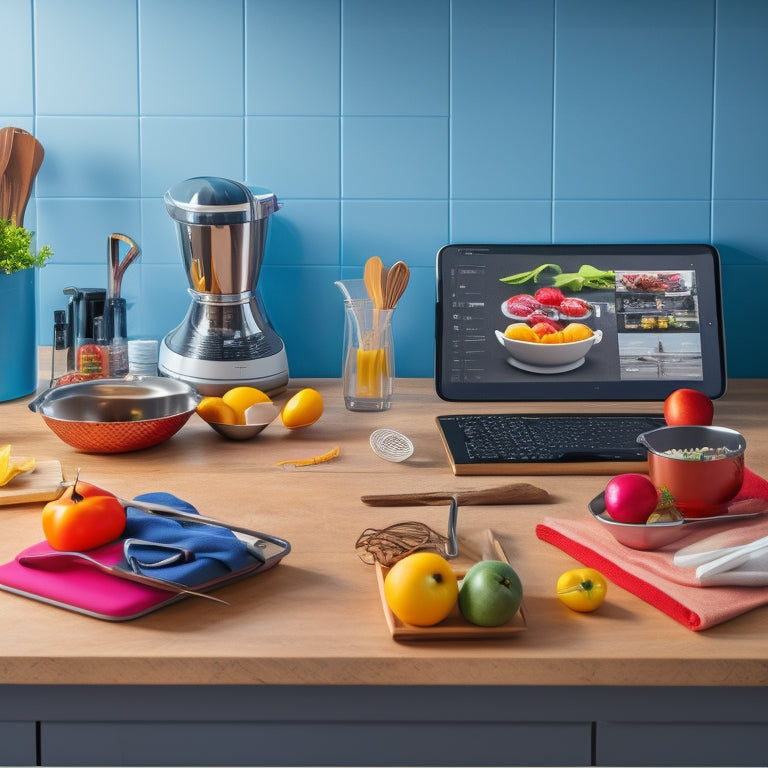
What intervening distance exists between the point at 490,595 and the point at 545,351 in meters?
0.88

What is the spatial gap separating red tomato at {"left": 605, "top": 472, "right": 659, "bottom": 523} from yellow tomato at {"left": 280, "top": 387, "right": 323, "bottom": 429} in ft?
1.74

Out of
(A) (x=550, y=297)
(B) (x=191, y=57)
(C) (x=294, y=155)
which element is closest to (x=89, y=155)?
(B) (x=191, y=57)

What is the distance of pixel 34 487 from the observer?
108 centimetres

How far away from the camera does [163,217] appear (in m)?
1.70

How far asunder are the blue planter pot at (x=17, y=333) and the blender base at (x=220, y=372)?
0.20 m

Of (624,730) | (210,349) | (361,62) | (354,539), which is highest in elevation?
(361,62)

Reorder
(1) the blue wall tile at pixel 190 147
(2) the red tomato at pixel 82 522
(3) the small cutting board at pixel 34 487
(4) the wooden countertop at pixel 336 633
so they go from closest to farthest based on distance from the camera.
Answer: (4) the wooden countertop at pixel 336 633 < (2) the red tomato at pixel 82 522 < (3) the small cutting board at pixel 34 487 < (1) the blue wall tile at pixel 190 147

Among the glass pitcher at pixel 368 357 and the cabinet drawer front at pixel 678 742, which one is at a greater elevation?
the glass pitcher at pixel 368 357

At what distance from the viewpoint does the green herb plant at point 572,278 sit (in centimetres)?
165

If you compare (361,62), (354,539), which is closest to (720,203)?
(361,62)

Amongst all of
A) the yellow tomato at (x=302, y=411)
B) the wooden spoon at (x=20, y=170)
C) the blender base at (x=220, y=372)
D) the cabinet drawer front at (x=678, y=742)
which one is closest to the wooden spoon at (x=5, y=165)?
the wooden spoon at (x=20, y=170)

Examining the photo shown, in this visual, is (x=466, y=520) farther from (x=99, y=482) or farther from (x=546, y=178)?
(x=546, y=178)

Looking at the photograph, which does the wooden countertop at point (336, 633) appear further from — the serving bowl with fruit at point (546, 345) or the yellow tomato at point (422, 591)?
the serving bowl with fruit at point (546, 345)

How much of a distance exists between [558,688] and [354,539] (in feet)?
0.89
